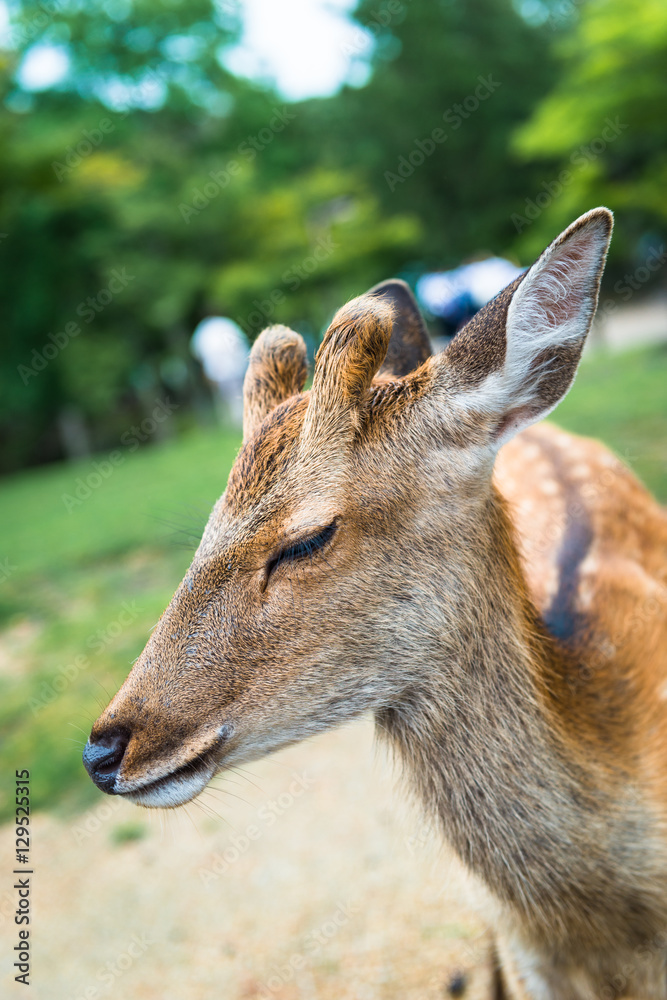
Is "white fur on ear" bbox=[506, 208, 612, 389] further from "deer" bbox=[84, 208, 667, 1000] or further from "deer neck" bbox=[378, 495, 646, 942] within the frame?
"deer neck" bbox=[378, 495, 646, 942]

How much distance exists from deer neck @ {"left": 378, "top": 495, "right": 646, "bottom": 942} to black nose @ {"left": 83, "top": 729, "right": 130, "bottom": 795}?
2.19 feet

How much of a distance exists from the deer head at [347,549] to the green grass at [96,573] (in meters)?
0.50

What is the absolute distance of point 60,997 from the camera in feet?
10.7

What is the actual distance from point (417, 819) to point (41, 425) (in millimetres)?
25606

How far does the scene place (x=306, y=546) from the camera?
1874mm

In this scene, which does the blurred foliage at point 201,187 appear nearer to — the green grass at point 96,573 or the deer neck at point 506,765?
the green grass at point 96,573

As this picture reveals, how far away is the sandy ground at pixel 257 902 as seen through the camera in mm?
3168

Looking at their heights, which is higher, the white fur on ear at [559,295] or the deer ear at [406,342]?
the white fur on ear at [559,295]

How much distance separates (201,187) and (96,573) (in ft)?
64.9

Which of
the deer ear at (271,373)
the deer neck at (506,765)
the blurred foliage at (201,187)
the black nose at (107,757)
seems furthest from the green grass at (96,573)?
the blurred foliage at (201,187)

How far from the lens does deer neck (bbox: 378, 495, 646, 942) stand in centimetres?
201

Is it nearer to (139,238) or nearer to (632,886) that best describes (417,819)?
(632,886)

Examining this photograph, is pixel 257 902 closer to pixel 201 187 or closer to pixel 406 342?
pixel 406 342

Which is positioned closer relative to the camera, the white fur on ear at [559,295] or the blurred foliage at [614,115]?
the white fur on ear at [559,295]
